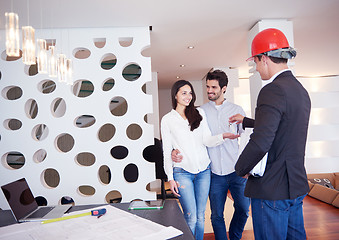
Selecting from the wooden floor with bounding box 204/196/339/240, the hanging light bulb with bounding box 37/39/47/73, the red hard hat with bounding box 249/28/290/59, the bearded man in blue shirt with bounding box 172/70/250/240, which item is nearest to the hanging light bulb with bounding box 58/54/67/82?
the hanging light bulb with bounding box 37/39/47/73

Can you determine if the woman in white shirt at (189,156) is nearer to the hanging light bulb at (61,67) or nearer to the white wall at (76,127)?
the hanging light bulb at (61,67)

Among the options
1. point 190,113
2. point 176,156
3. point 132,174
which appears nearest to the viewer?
point 176,156

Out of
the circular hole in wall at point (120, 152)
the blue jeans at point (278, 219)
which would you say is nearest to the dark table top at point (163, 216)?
the blue jeans at point (278, 219)

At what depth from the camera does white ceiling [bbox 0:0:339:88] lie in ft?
9.12

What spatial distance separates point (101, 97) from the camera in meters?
3.35

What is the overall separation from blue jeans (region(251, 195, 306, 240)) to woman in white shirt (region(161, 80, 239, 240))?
2.57 feet

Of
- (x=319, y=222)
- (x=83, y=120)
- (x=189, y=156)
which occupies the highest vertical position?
(x=83, y=120)

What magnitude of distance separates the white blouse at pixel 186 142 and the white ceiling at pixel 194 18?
52.0 inches

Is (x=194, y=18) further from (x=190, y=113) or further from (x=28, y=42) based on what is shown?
(x=28, y=42)

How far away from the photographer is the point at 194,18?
319 cm

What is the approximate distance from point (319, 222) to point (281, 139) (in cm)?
351

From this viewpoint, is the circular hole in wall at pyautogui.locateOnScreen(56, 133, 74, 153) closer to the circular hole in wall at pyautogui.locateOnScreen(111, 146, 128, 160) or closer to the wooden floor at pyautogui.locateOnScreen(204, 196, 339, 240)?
the circular hole in wall at pyautogui.locateOnScreen(111, 146, 128, 160)

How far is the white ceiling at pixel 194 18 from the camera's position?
2779mm

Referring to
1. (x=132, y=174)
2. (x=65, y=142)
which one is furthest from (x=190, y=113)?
(x=65, y=142)
